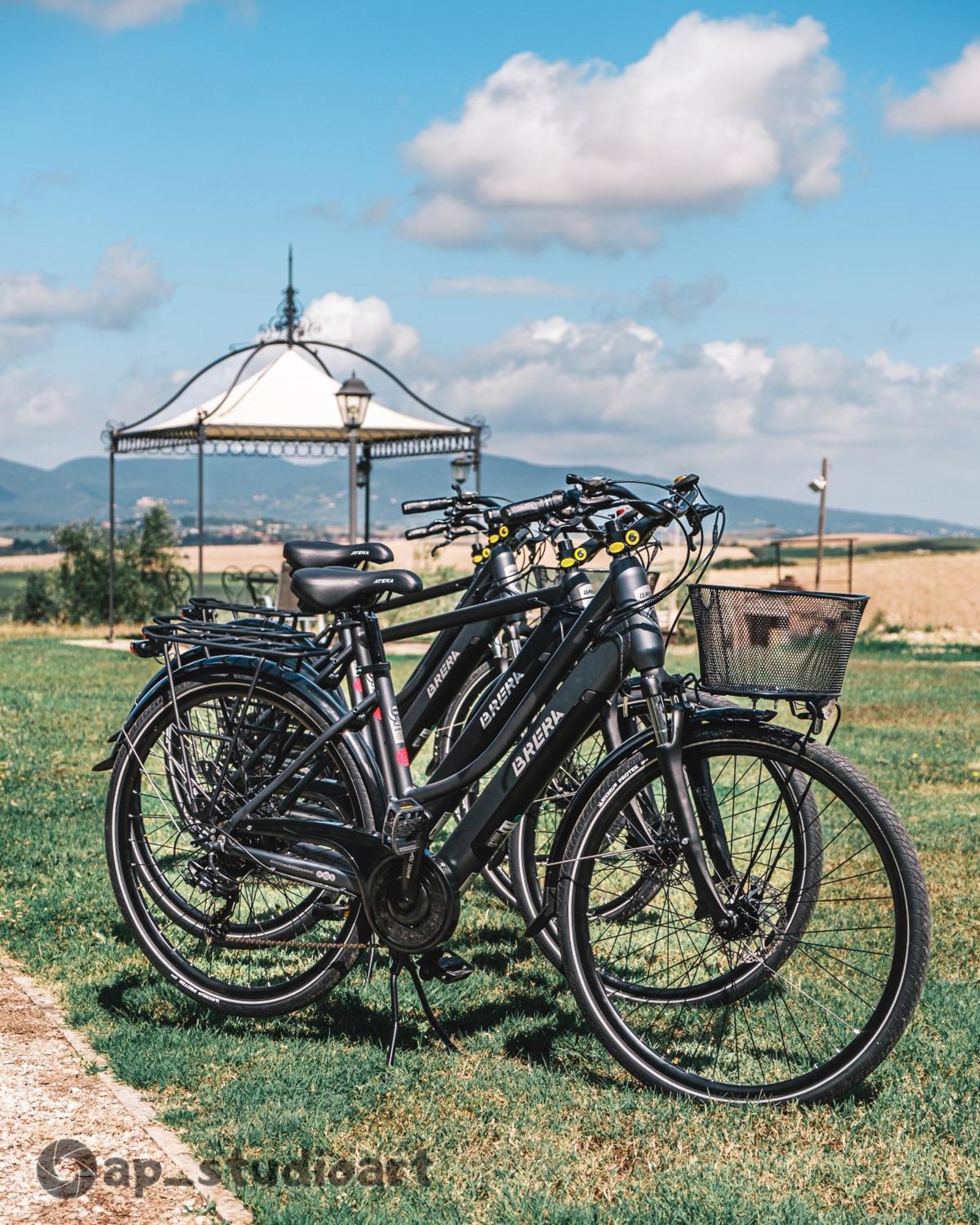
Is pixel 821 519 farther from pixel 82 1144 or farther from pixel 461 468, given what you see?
pixel 82 1144

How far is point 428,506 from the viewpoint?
4469 millimetres

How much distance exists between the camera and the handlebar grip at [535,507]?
3.35 metres

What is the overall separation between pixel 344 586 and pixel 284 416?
11858mm

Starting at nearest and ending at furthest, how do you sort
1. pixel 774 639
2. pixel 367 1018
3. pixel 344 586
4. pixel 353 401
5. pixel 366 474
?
1. pixel 774 639
2. pixel 344 586
3. pixel 367 1018
4. pixel 353 401
5. pixel 366 474

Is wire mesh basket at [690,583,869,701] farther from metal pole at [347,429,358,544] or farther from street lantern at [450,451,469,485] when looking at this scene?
street lantern at [450,451,469,485]

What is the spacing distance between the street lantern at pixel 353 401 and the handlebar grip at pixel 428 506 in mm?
8807

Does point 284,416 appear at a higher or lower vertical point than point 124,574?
higher

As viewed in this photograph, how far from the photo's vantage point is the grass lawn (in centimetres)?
262

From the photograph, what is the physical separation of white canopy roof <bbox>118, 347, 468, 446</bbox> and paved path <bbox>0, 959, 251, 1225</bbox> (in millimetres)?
11560

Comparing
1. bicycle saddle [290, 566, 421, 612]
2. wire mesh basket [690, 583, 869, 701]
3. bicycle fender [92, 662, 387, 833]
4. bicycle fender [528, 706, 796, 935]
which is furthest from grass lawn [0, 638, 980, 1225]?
bicycle saddle [290, 566, 421, 612]

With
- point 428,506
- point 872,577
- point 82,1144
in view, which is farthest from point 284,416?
point 872,577

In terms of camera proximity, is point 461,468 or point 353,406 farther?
point 461,468

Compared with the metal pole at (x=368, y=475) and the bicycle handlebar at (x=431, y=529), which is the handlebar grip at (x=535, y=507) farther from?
the metal pole at (x=368, y=475)

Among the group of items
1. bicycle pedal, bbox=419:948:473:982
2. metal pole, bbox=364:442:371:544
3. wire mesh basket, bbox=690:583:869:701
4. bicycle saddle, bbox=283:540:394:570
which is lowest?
bicycle pedal, bbox=419:948:473:982
